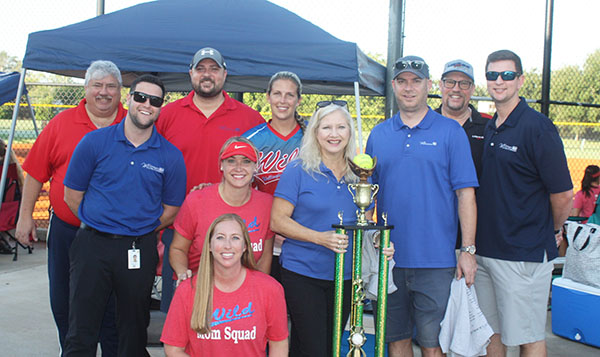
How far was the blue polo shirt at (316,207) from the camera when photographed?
2730 mm

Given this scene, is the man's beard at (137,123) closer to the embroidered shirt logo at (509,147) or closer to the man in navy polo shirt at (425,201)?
the man in navy polo shirt at (425,201)

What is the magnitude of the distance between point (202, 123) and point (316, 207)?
128cm

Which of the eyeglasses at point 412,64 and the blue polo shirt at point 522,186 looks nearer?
the blue polo shirt at point 522,186

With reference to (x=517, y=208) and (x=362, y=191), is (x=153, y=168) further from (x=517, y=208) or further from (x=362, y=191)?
(x=517, y=208)

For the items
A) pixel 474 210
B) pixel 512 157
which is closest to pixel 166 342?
pixel 474 210

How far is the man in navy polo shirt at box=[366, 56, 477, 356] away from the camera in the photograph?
2.80m

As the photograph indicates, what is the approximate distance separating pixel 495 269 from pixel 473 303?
268 millimetres

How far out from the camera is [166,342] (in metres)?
2.54

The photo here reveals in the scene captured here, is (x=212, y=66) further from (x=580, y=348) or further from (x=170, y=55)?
(x=580, y=348)

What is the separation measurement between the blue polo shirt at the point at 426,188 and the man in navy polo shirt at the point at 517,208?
228 mm

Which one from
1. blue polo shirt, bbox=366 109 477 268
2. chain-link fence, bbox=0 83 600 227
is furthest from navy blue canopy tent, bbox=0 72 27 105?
blue polo shirt, bbox=366 109 477 268

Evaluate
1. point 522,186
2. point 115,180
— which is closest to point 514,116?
point 522,186

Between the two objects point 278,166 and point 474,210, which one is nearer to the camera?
point 474,210

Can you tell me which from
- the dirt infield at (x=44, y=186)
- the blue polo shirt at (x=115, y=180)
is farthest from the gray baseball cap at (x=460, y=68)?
the dirt infield at (x=44, y=186)
